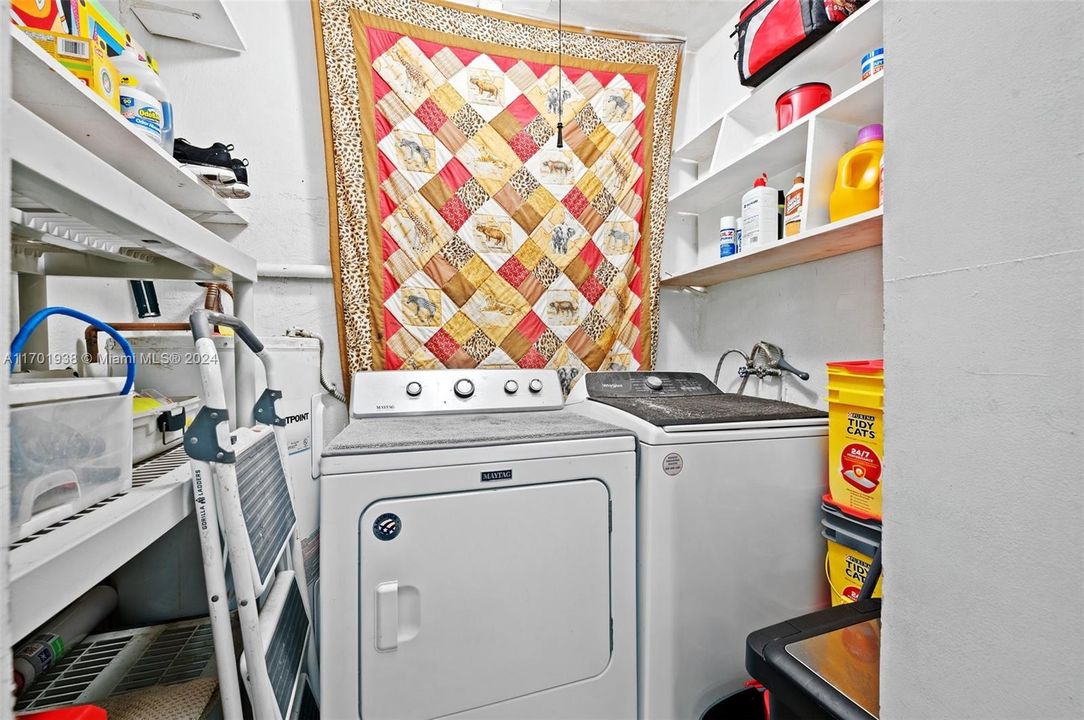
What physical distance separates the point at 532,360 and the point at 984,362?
1.65m

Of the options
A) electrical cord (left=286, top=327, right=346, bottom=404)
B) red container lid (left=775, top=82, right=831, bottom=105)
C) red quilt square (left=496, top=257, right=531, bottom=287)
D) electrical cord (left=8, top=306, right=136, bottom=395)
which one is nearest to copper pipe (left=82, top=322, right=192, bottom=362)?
A: electrical cord (left=8, top=306, right=136, bottom=395)

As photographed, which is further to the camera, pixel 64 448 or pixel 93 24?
pixel 93 24

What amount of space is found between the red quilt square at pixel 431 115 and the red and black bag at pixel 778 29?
→ 1.22m

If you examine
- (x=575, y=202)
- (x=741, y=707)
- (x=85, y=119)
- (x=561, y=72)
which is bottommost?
(x=741, y=707)

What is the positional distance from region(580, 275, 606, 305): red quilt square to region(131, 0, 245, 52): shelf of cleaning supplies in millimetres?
1717

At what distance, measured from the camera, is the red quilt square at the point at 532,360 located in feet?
6.68

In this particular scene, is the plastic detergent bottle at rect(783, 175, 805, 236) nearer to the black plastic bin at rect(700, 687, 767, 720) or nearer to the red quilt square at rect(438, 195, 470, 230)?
the red quilt square at rect(438, 195, 470, 230)

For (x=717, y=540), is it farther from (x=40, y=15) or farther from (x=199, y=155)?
(x=199, y=155)

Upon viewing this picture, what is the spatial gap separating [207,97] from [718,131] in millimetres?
2194

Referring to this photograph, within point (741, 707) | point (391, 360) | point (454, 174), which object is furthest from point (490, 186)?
point (741, 707)

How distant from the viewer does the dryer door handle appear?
3.54 ft

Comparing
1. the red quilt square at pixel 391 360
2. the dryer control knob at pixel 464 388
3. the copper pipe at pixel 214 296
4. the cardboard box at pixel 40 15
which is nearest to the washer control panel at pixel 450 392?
the dryer control knob at pixel 464 388

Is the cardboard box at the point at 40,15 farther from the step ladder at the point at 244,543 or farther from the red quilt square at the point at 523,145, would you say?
the red quilt square at the point at 523,145

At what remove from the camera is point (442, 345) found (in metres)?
1.92
